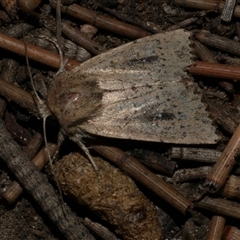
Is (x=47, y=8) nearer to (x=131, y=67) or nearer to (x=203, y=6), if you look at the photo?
(x=131, y=67)

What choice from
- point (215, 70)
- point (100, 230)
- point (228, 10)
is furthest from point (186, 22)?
point (100, 230)

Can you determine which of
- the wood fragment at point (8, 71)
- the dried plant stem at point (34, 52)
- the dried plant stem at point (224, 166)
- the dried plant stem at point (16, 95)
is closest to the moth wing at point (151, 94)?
the dried plant stem at point (224, 166)

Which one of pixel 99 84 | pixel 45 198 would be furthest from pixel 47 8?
pixel 45 198

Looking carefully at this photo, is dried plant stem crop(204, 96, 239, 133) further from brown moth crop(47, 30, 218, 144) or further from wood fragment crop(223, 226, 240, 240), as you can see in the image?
wood fragment crop(223, 226, 240, 240)

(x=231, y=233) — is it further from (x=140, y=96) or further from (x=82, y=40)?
(x=82, y=40)

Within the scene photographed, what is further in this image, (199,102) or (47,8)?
(47,8)

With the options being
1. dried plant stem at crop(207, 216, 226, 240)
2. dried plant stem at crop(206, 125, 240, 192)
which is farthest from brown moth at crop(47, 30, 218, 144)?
dried plant stem at crop(207, 216, 226, 240)
